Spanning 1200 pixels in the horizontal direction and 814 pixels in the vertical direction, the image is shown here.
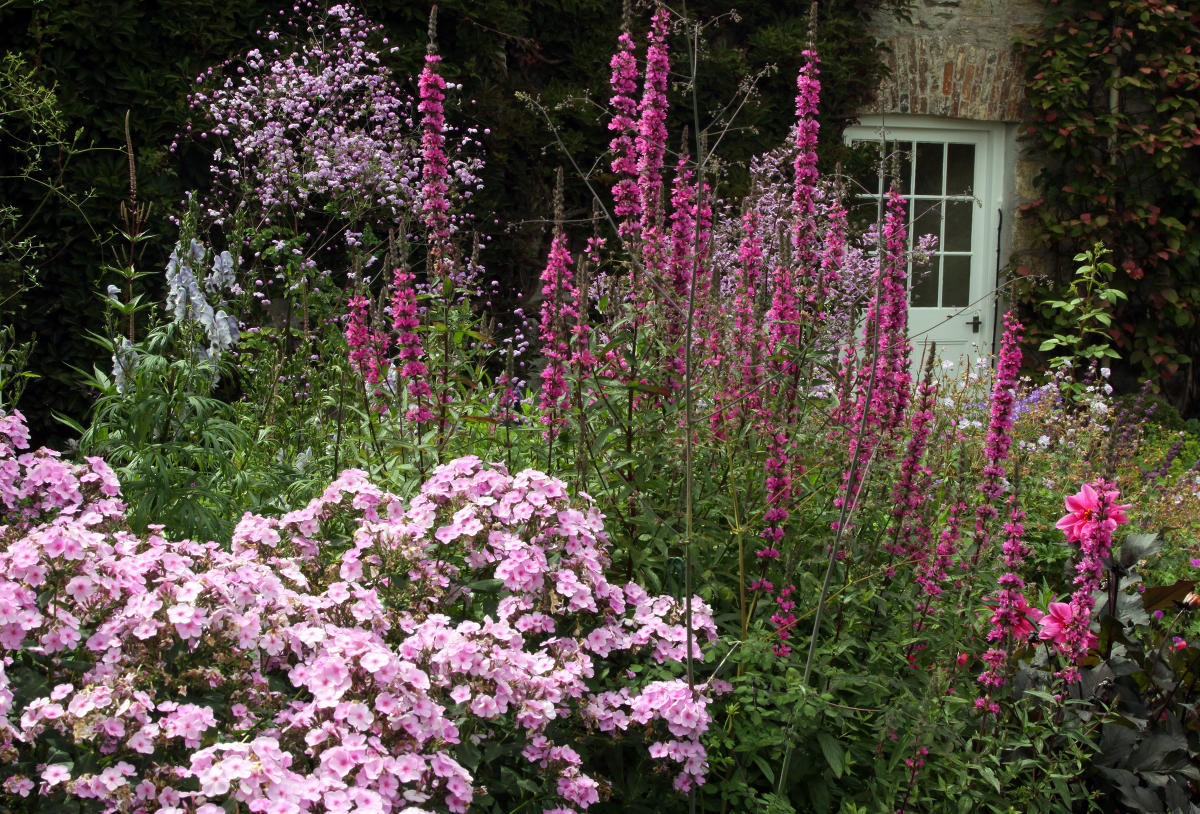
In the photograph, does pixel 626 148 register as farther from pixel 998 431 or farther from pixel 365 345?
pixel 998 431

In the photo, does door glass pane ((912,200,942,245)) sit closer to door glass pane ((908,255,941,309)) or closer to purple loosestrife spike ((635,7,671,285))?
door glass pane ((908,255,941,309))

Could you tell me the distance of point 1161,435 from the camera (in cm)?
706

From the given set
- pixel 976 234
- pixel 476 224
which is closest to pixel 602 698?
pixel 476 224

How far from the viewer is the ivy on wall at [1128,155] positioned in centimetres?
811

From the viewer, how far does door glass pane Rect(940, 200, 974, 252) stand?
8.56m

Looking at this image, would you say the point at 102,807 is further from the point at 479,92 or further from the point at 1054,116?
the point at 1054,116

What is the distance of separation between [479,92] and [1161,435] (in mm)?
5047

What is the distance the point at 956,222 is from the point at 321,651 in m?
7.86

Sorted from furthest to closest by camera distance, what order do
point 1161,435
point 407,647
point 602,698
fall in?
point 1161,435
point 602,698
point 407,647

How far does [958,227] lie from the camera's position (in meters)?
8.59

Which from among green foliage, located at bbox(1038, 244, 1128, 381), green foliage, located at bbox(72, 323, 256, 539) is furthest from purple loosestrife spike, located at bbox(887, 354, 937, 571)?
green foliage, located at bbox(1038, 244, 1128, 381)

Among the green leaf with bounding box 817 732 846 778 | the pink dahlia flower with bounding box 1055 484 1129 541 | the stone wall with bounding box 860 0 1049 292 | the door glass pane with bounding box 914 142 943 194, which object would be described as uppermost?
the stone wall with bounding box 860 0 1049 292

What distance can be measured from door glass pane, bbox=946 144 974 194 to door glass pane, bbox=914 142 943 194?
76mm

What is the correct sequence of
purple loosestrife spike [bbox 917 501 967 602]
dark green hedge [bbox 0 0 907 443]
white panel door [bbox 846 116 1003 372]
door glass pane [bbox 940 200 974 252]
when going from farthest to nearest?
1. door glass pane [bbox 940 200 974 252]
2. white panel door [bbox 846 116 1003 372]
3. dark green hedge [bbox 0 0 907 443]
4. purple loosestrife spike [bbox 917 501 967 602]
